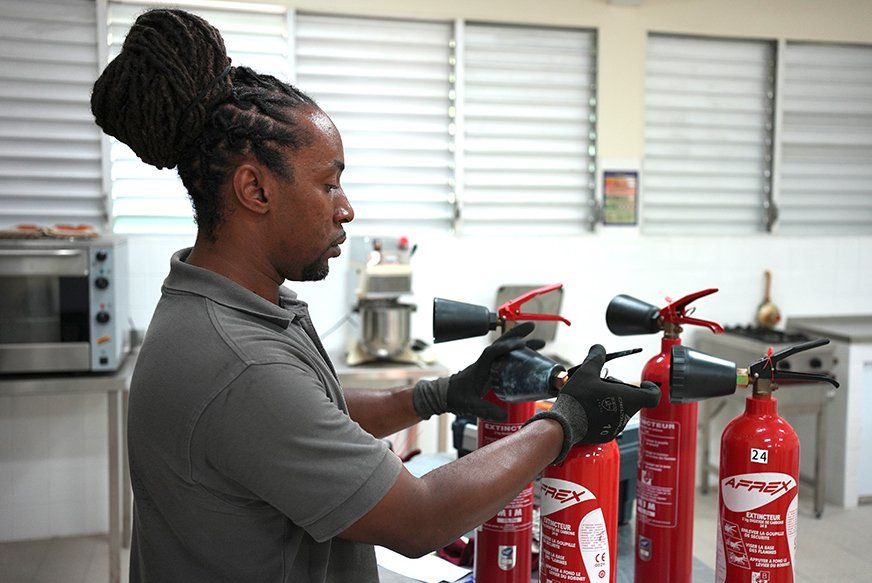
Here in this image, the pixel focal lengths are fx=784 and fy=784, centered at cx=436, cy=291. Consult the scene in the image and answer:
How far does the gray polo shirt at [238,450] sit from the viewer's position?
38.8 inches

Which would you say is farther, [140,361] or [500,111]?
[500,111]

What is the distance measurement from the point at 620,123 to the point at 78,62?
8.61 feet

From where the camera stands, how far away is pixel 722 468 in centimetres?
119

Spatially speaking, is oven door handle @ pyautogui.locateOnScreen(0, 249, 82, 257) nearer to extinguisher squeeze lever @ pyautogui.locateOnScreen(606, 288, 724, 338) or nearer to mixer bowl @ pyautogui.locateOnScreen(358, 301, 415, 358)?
mixer bowl @ pyautogui.locateOnScreen(358, 301, 415, 358)

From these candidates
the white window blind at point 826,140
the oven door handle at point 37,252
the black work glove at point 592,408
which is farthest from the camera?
the white window blind at point 826,140

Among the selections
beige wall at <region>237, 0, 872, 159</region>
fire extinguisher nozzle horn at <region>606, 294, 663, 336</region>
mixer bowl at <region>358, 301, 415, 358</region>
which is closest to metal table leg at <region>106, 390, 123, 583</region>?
mixer bowl at <region>358, 301, 415, 358</region>

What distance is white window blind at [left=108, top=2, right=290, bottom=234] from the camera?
365 centimetres

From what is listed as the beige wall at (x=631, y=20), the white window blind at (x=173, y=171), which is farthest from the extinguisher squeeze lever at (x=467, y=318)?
the beige wall at (x=631, y=20)

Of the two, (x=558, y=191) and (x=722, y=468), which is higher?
(x=558, y=191)

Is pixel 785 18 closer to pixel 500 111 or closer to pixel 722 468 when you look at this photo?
pixel 500 111

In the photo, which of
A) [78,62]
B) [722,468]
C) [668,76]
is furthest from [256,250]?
[668,76]

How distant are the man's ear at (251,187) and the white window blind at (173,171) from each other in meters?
2.70

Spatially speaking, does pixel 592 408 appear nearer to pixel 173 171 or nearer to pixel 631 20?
pixel 173 171

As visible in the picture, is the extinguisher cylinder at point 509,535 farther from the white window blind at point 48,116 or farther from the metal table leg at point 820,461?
the metal table leg at point 820,461
